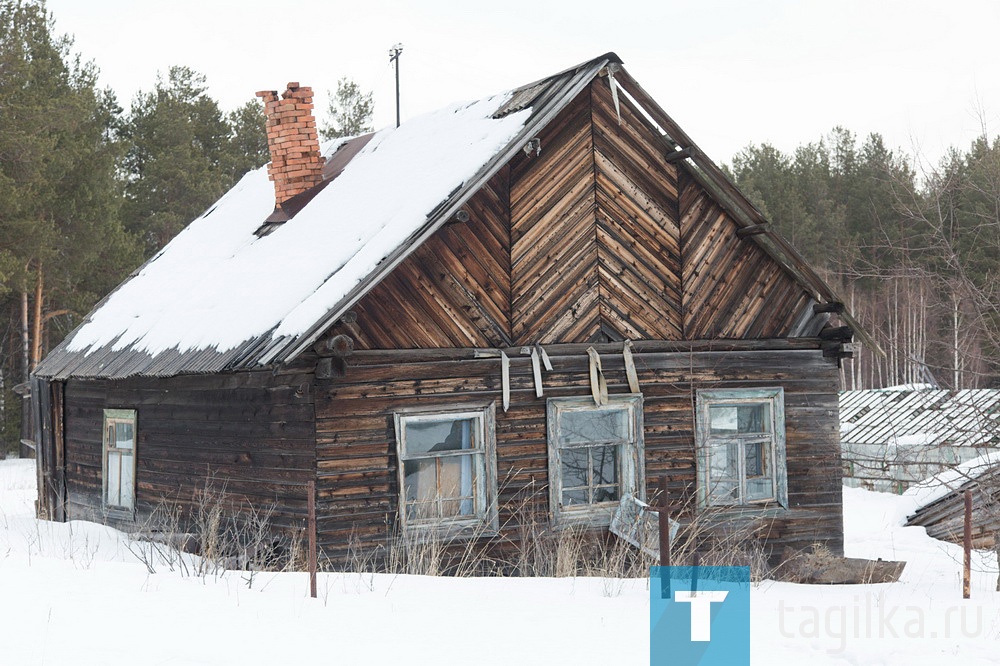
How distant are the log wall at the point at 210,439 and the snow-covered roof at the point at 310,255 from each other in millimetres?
521

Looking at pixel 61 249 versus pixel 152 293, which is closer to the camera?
pixel 152 293

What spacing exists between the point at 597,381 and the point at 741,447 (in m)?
2.33

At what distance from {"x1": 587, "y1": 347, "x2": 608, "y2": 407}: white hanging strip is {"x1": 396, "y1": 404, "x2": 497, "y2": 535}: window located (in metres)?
1.27

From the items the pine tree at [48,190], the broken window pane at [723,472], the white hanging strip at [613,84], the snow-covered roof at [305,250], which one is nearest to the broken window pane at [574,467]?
the broken window pane at [723,472]

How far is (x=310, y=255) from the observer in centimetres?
1268

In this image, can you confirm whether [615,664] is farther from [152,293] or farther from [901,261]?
[152,293]

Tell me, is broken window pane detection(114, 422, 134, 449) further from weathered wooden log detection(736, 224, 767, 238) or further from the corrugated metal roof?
weathered wooden log detection(736, 224, 767, 238)

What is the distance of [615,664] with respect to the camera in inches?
272

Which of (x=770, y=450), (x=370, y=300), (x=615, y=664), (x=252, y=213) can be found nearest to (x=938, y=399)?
(x=770, y=450)

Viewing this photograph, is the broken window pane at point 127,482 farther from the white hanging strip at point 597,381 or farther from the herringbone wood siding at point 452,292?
the white hanging strip at point 597,381

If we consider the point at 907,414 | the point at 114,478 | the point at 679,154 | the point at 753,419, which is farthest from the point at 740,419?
the point at 907,414

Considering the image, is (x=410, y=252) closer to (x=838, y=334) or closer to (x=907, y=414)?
(x=838, y=334)

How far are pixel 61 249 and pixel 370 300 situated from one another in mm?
24687

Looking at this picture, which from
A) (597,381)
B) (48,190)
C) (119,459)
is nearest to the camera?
(597,381)
